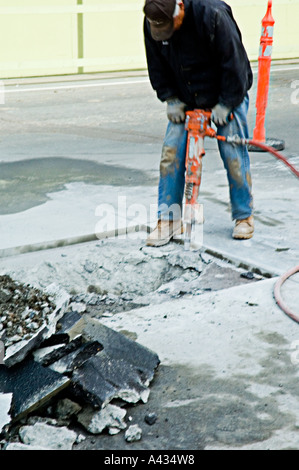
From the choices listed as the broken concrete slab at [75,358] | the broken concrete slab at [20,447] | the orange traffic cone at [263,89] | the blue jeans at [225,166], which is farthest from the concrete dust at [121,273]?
the orange traffic cone at [263,89]

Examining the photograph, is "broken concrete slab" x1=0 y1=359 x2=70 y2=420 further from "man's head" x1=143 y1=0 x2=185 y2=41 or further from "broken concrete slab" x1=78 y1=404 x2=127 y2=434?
"man's head" x1=143 y1=0 x2=185 y2=41

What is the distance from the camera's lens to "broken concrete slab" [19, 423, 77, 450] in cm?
259

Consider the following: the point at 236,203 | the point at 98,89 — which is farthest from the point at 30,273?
the point at 98,89

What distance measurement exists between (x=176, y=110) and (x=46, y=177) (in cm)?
213

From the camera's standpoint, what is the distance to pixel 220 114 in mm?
4434

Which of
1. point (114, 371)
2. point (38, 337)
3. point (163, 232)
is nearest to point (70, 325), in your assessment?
point (38, 337)

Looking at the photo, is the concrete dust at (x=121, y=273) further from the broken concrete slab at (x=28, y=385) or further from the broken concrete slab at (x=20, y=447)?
the broken concrete slab at (x=20, y=447)

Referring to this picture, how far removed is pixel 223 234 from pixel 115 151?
2.90 m

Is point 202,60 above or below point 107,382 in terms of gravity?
above

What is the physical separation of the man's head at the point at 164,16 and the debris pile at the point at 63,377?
185 centimetres

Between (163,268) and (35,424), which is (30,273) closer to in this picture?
(163,268)

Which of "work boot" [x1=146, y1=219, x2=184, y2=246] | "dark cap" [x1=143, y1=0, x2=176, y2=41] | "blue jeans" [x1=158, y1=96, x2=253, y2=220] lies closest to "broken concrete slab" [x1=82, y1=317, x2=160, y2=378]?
"work boot" [x1=146, y1=219, x2=184, y2=246]

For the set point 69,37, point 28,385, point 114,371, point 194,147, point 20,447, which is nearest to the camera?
point 20,447

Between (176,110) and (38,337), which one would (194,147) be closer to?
(176,110)
